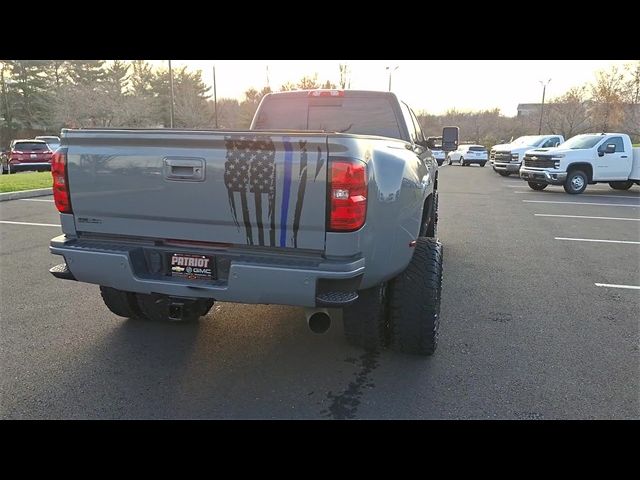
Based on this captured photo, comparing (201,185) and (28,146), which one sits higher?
(28,146)

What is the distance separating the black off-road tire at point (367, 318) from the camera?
3.21 m

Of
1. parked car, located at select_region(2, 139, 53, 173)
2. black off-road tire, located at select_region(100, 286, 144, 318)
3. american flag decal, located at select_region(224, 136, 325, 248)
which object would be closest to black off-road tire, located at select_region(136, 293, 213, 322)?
black off-road tire, located at select_region(100, 286, 144, 318)

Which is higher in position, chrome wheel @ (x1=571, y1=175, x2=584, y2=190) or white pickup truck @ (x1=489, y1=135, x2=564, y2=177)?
white pickup truck @ (x1=489, y1=135, x2=564, y2=177)

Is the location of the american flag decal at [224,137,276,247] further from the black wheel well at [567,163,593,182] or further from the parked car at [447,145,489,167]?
the parked car at [447,145,489,167]

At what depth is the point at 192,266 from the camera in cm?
287

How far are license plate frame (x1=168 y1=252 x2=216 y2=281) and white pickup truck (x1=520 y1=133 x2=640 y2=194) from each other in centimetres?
1443

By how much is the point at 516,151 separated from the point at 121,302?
68.8 feet

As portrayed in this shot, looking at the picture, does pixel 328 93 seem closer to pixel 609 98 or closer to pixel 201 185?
pixel 201 185

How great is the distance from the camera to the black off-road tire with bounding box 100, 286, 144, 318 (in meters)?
3.82

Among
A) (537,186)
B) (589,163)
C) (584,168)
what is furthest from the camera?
(537,186)

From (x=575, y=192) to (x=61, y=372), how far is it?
15.4m

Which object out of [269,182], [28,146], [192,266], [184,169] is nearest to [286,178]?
[269,182]

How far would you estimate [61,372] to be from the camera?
3.21 m
